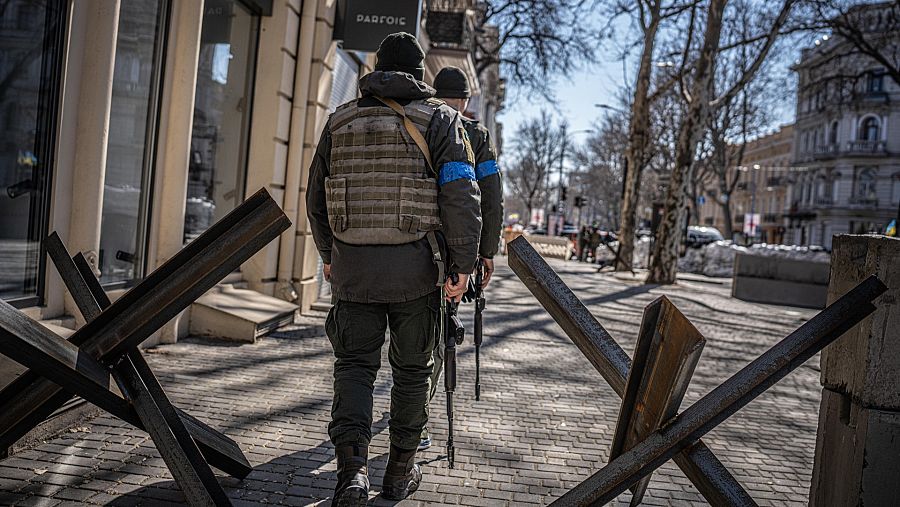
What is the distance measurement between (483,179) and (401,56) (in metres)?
1.00

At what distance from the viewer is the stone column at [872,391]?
262cm

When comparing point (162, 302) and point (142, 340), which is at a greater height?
point (162, 302)

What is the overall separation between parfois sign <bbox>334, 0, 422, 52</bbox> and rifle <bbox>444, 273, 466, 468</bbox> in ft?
19.5

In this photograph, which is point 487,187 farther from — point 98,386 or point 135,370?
point 98,386

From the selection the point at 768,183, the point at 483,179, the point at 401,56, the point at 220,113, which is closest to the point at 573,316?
the point at 401,56

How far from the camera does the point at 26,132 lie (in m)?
5.27

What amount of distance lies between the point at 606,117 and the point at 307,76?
44.7 metres

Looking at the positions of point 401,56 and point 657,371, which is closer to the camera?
point 657,371

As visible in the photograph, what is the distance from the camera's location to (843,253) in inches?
111

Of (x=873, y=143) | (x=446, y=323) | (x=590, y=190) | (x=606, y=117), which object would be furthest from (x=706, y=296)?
(x=590, y=190)

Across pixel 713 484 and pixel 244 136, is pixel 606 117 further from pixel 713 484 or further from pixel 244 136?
pixel 713 484

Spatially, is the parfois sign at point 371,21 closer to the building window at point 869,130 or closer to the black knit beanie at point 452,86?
the black knit beanie at point 452,86

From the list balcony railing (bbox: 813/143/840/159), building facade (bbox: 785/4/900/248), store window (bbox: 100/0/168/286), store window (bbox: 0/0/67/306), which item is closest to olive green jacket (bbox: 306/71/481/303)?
store window (bbox: 0/0/67/306)

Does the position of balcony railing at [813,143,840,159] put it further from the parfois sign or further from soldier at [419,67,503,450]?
soldier at [419,67,503,450]
